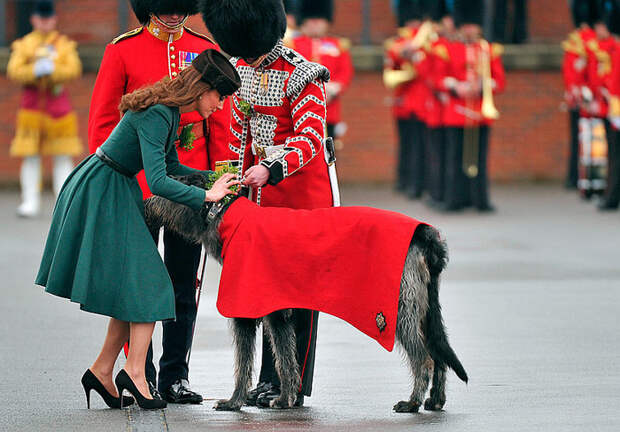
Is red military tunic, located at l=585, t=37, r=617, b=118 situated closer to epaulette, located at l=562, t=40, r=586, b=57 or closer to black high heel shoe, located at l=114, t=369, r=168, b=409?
epaulette, located at l=562, t=40, r=586, b=57

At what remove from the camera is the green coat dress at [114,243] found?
5.84 meters

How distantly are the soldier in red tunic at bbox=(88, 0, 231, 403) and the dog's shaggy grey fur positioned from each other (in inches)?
13.8

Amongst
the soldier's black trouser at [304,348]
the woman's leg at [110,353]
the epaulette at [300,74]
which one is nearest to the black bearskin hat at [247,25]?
the epaulette at [300,74]

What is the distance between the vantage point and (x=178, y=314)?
646cm

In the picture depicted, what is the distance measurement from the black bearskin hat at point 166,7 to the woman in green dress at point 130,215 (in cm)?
55

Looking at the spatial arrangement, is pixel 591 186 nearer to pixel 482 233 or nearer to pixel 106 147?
pixel 482 233

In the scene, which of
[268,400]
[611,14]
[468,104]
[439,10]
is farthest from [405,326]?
[611,14]

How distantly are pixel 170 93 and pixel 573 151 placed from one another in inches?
501

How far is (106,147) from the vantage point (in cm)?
592

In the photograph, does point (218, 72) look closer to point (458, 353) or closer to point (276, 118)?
point (276, 118)

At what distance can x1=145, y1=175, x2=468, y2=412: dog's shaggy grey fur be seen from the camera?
19.1 feet

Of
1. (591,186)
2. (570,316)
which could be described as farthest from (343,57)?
(570,316)

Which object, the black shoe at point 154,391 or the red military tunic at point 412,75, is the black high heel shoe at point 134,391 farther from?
the red military tunic at point 412,75

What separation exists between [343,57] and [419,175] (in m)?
2.28
